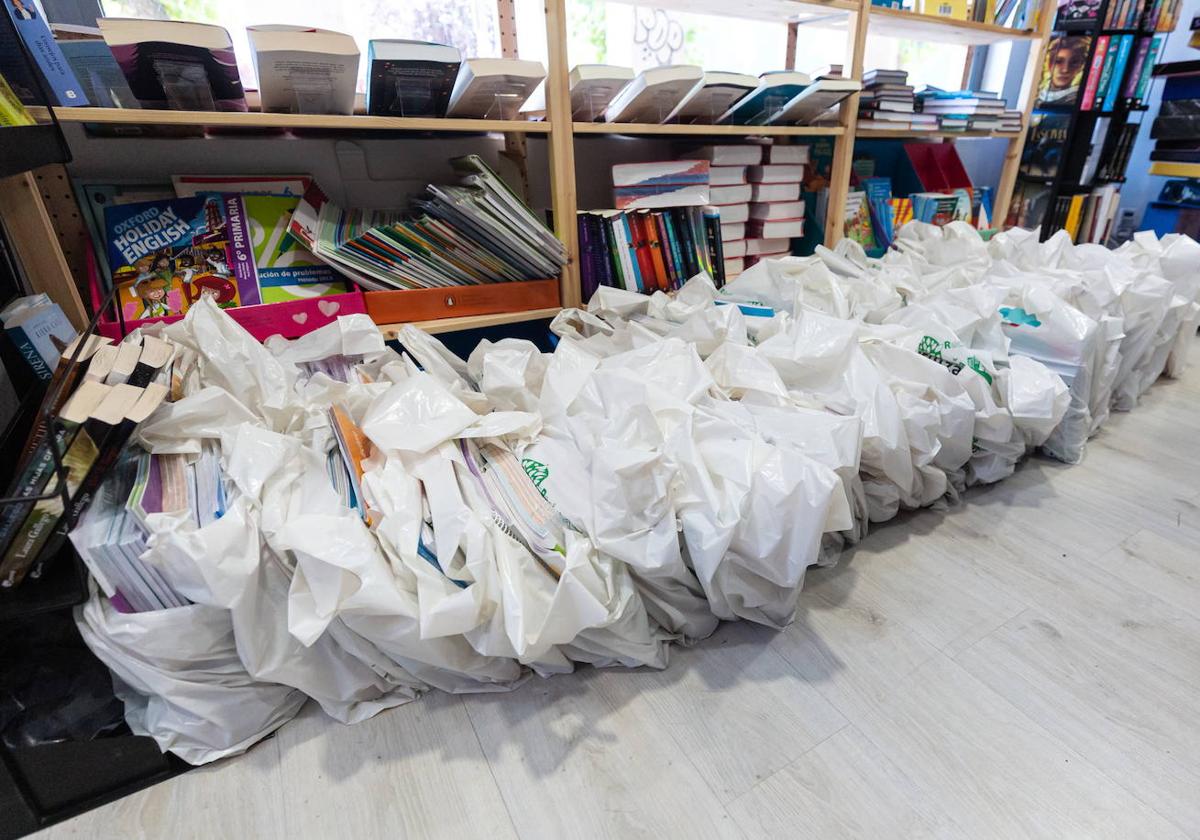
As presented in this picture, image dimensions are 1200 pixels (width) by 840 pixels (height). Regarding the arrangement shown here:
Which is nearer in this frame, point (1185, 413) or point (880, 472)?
point (880, 472)

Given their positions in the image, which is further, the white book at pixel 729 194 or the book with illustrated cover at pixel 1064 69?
the book with illustrated cover at pixel 1064 69

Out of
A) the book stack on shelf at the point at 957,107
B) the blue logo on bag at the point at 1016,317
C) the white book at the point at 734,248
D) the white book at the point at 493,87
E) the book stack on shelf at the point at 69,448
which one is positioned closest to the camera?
the book stack on shelf at the point at 69,448

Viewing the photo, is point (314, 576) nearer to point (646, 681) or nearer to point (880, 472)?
point (646, 681)

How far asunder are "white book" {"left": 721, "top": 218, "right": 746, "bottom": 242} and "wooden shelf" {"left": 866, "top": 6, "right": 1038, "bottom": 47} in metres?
0.63

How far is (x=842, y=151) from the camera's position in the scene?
165cm

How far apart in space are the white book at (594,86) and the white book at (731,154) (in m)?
0.31

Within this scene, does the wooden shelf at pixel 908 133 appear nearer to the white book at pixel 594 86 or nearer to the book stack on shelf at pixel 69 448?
the white book at pixel 594 86

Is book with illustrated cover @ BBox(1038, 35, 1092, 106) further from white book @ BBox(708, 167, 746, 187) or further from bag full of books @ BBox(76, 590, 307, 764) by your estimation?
bag full of books @ BBox(76, 590, 307, 764)

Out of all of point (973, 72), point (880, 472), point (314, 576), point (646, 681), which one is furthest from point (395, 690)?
point (973, 72)

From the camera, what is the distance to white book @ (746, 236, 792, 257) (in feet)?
5.49

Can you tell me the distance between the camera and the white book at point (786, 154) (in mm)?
1590

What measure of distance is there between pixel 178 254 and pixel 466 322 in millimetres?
518

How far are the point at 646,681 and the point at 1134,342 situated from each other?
164cm

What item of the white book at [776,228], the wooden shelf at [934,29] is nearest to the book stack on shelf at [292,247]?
the white book at [776,228]
